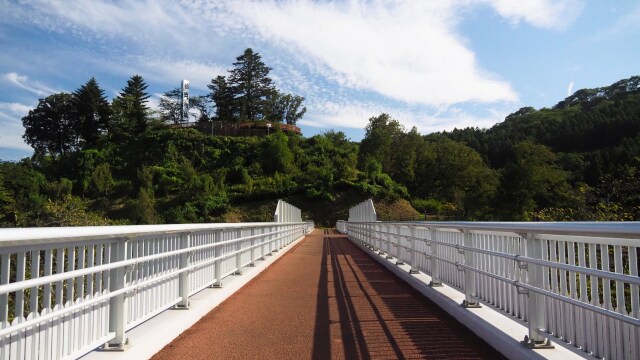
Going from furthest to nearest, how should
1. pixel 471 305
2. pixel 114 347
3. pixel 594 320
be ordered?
pixel 471 305 → pixel 114 347 → pixel 594 320

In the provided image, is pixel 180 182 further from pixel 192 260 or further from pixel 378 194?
pixel 192 260

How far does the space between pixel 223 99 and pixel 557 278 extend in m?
110

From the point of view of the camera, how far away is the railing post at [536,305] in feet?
13.9

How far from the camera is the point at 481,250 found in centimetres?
568

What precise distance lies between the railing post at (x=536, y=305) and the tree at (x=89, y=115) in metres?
115

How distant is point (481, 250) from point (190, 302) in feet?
12.4

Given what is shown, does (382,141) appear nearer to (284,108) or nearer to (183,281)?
(284,108)

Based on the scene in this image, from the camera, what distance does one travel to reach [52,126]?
4400 inches

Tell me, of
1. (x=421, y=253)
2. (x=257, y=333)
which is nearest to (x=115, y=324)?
(x=257, y=333)

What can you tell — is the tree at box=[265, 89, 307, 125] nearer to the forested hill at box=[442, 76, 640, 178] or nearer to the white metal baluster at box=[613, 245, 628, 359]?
the forested hill at box=[442, 76, 640, 178]

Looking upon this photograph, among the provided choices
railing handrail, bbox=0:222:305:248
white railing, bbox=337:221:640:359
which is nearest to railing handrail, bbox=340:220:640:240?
white railing, bbox=337:221:640:359

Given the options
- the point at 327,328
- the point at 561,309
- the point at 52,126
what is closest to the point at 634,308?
the point at 561,309

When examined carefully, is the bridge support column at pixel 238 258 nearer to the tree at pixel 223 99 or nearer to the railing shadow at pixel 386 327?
the railing shadow at pixel 386 327

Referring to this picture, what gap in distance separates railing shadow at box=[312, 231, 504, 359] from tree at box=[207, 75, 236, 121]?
104601 millimetres
